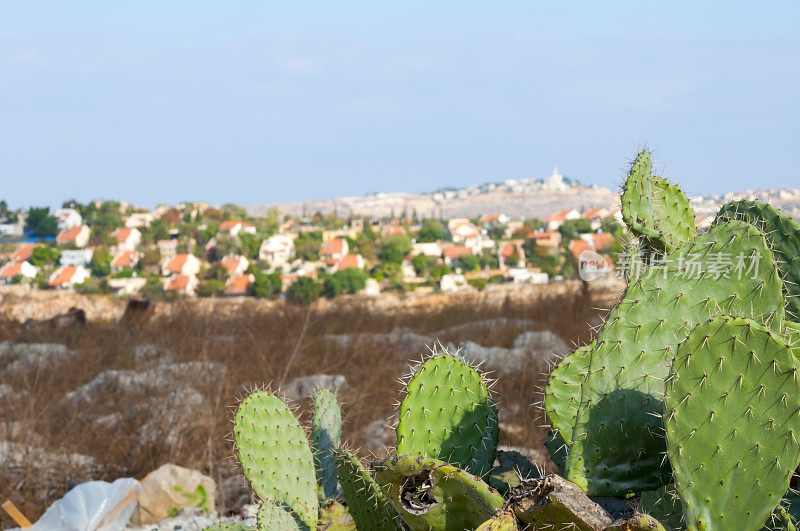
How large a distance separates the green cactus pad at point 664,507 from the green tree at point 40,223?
104ft

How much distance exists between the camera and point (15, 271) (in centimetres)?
2416

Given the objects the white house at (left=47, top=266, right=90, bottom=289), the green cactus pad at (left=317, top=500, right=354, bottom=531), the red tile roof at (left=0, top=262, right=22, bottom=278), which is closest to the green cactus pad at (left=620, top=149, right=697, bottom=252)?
the green cactus pad at (left=317, top=500, right=354, bottom=531)

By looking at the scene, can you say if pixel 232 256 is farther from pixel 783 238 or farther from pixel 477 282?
pixel 783 238

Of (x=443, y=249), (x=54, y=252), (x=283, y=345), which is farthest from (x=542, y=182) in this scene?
(x=283, y=345)

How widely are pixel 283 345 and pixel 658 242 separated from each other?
19.7 feet

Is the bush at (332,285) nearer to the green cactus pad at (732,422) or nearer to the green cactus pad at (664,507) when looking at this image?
the green cactus pad at (664,507)

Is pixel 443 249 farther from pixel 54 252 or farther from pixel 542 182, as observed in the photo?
pixel 542 182

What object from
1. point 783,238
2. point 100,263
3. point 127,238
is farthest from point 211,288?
point 783,238

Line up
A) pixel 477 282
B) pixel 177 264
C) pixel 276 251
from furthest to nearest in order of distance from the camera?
1. pixel 276 251
2. pixel 177 264
3. pixel 477 282

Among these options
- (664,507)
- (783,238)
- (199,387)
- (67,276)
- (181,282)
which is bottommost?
(67,276)

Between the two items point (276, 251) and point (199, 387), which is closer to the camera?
point (199, 387)

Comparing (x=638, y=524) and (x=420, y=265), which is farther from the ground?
(x=638, y=524)

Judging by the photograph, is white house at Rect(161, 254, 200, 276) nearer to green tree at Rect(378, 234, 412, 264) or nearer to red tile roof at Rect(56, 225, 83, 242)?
red tile roof at Rect(56, 225, 83, 242)

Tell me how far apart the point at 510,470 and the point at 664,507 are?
0.43 metres
